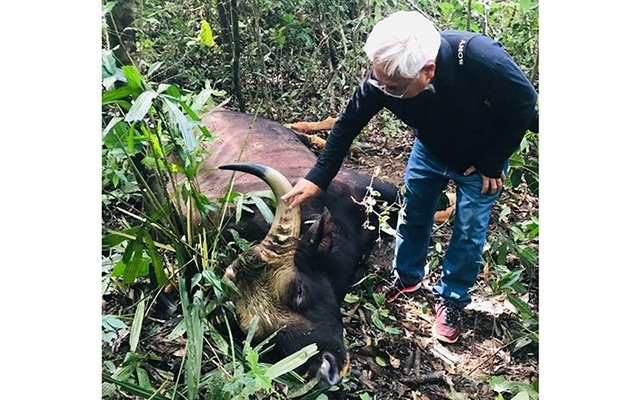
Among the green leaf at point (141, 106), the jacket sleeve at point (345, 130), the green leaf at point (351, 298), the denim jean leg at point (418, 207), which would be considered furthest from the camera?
the green leaf at point (351, 298)

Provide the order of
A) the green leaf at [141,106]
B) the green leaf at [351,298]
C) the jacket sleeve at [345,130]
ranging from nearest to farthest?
the green leaf at [141,106] → the jacket sleeve at [345,130] → the green leaf at [351,298]

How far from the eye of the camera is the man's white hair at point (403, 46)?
204cm

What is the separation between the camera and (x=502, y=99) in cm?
212

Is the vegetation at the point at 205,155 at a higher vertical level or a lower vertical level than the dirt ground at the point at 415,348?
higher

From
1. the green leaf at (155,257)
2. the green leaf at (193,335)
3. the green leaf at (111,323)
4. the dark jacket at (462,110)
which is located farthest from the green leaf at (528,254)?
the green leaf at (111,323)

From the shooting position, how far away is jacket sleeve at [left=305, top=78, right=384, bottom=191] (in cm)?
221

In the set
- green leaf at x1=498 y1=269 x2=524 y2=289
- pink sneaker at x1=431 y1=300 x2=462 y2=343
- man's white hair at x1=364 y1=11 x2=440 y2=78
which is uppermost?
man's white hair at x1=364 y1=11 x2=440 y2=78

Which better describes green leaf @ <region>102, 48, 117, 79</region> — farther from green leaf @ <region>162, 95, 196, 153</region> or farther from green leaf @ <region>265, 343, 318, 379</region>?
green leaf @ <region>265, 343, 318, 379</region>

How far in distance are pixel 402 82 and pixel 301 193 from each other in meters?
0.50

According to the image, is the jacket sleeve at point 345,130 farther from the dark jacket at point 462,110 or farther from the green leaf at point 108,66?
the green leaf at point 108,66

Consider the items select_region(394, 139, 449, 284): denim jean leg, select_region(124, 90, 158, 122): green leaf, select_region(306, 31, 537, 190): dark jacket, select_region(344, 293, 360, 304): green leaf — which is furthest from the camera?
select_region(344, 293, 360, 304): green leaf

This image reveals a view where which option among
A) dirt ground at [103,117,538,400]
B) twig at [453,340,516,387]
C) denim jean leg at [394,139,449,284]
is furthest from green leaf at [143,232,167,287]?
twig at [453,340,516,387]

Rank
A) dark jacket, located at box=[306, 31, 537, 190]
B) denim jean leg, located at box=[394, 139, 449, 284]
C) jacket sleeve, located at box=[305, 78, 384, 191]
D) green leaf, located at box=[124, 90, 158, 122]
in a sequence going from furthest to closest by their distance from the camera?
denim jean leg, located at box=[394, 139, 449, 284] < jacket sleeve, located at box=[305, 78, 384, 191] < dark jacket, located at box=[306, 31, 537, 190] < green leaf, located at box=[124, 90, 158, 122]

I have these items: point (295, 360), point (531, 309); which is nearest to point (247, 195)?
point (295, 360)
